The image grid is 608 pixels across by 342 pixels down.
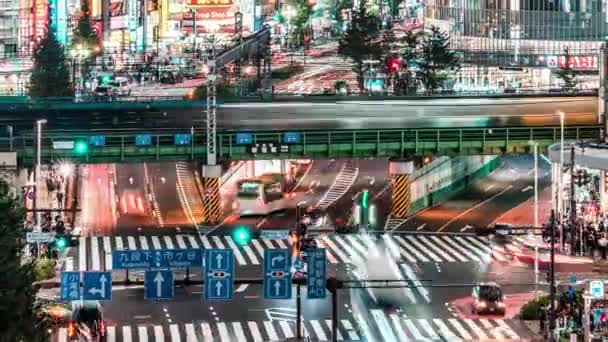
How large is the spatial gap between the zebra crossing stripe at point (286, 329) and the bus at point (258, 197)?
109 feet

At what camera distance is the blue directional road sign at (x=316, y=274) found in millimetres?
59938

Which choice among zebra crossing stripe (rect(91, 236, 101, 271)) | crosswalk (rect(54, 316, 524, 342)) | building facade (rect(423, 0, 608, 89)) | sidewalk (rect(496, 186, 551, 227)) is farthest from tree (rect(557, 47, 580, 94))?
crosswalk (rect(54, 316, 524, 342))

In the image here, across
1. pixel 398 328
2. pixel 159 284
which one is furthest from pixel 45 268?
pixel 159 284

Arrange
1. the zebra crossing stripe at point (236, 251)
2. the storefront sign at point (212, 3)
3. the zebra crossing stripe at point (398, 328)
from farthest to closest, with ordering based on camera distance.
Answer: the storefront sign at point (212, 3), the zebra crossing stripe at point (236, 251), the zebra crossing stripe at point (398, 328)

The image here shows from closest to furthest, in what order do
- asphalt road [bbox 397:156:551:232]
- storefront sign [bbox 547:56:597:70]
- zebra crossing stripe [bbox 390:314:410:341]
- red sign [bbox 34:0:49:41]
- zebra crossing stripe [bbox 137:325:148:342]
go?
zebra crossing stripe [bbox 137:325:148:342]
zebra crossing stripe [bbox 390:314:410:341]
asphalt road [bbox 397:156:551:232]
storefront sign [bbox 547:56:597:70]
red sign [bbox 34:0:49:41]

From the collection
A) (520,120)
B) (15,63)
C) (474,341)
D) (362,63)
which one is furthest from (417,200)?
(15,63)

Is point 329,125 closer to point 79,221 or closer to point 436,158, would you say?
point 436,158

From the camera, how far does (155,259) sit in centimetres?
5991

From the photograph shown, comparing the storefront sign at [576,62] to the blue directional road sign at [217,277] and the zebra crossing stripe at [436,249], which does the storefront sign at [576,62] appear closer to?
the zebra crossing stripe at [436,249]

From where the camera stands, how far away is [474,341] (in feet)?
219

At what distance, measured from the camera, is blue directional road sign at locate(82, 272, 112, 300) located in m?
58.7

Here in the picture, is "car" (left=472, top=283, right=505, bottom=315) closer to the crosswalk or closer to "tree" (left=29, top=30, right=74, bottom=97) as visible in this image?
the crosswalk

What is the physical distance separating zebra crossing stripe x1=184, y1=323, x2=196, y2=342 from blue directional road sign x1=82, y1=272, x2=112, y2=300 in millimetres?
9075

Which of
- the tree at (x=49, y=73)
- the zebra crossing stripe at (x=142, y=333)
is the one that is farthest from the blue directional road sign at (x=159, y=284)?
the tree at (x=49, y=73)
